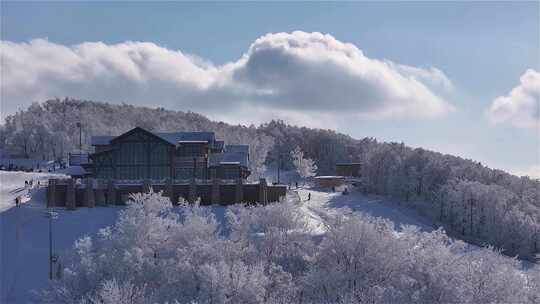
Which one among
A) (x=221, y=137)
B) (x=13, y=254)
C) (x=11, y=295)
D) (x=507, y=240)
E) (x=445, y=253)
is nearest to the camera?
(x=445, y=253)

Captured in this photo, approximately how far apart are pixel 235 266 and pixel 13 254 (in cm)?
2281

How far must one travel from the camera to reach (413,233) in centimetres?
4959

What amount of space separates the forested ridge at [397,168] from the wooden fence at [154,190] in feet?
113

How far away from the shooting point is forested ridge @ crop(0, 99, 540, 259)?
316ft

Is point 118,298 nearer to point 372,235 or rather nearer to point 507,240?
point 372,235

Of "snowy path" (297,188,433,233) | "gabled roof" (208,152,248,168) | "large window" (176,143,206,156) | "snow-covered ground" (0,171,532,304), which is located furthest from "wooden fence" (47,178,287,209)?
"snowy path" (297,188,433,233)

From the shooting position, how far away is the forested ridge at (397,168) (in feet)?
316

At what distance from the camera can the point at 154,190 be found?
214 feet

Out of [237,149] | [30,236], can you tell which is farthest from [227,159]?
[30,236]

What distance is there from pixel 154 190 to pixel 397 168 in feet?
251

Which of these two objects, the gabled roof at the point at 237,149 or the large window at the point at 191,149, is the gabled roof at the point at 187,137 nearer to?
the large window at the point at 191,149

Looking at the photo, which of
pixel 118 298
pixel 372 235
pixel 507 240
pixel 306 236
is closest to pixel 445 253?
pixel 372 235

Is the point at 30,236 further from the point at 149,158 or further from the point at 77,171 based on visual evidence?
the point at 77,171

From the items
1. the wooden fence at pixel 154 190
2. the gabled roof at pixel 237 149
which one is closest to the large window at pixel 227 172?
the wooden fence at pixel 154 190
